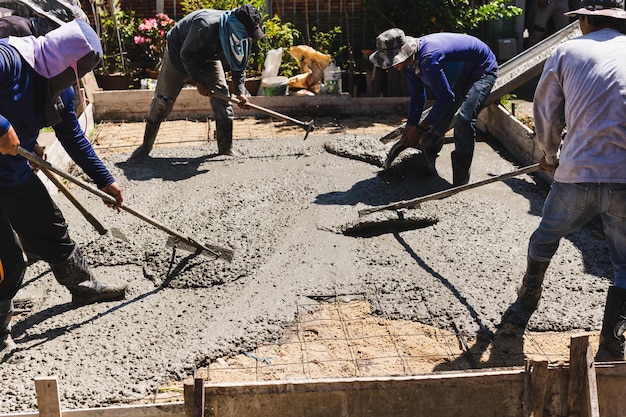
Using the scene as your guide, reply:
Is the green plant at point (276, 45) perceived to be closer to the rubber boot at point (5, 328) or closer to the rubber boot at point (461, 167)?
the rubber boot at point (461, 167)

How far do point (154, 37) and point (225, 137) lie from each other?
10.5 feet

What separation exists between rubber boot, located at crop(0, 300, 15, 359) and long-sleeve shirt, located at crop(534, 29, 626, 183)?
2908 millimetres

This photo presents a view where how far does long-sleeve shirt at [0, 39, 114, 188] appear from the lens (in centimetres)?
354

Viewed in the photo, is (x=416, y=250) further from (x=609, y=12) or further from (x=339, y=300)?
(x=609, y=12)

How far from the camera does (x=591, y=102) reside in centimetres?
338

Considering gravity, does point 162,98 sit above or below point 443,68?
below

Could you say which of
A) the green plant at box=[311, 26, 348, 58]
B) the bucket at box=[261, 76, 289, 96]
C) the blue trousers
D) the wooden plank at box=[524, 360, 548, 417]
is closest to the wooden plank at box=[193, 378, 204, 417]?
the wooden plank at box=[524, 360, 548, 417]

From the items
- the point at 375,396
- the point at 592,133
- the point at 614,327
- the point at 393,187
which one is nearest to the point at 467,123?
the point at 393,187

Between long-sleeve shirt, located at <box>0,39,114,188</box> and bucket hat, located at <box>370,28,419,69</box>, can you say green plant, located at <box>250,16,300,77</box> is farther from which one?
long-sleeve shirt, located at <box>0,39,114,188</box>

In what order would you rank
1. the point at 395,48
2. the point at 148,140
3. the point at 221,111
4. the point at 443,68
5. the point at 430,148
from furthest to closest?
the point at 148,140
the point at 221,111
the point at 430,148
the point at 443,68
the point at 395,48

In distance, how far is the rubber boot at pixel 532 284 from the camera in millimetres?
3920

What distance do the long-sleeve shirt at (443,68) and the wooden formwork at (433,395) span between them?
3.02 metres

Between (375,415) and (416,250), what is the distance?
211cm

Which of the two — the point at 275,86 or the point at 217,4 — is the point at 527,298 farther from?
the point at 217,4
